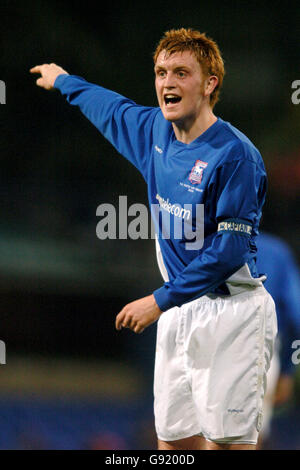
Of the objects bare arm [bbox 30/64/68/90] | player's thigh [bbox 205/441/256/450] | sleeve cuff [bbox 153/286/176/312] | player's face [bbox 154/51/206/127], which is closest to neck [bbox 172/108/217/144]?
player's face [bbox 154/51/206/127]

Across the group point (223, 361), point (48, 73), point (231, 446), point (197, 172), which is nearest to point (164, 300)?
point (223, 361)

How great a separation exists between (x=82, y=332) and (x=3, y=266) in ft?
1.38

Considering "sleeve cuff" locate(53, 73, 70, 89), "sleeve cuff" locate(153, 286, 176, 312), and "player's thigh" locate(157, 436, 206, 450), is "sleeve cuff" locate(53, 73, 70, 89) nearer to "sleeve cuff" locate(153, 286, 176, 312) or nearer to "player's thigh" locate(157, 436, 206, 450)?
"sleeve cuff" locate(153, 286, 176, 312)

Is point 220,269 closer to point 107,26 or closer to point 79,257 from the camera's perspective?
point 79,257

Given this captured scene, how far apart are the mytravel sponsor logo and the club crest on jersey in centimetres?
7

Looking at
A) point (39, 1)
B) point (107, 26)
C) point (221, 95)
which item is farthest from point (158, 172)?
point (39, 1)

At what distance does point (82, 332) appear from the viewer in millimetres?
2586

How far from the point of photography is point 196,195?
1.88 m

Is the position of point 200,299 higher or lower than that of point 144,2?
lower

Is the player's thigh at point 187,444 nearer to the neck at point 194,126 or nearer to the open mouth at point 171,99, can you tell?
the neck at point 194,126

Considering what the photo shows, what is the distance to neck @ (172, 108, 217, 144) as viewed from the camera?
6.40 ft

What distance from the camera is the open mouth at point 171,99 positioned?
193 cm

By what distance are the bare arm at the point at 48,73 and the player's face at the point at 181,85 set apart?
20.6 inches
